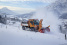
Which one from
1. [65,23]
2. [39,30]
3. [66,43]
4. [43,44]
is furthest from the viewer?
[39,30]

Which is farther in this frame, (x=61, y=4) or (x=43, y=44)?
(x=61, y=4)

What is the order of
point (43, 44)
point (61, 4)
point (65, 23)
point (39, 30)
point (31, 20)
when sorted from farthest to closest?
point (31, 20) < point (39, 30) < point (65, 23) < point (61, 4) < point (43, 44)

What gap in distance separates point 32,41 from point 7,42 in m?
1.09

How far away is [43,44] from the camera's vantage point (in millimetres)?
4184

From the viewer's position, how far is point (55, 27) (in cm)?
759

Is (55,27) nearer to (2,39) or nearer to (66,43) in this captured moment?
(66,43)

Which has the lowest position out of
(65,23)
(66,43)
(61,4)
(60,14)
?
(66,43)

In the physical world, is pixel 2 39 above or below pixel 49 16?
below

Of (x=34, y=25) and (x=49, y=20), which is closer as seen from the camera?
(x=34, y=25)

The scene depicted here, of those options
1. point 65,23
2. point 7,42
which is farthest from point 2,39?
point 65,23

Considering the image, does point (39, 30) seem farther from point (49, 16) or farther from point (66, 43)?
point (66, 43)

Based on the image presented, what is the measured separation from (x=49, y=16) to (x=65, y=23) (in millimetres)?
2034

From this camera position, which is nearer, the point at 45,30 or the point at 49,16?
the point at 45,30

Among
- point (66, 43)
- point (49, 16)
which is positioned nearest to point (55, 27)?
point (49, 16)
